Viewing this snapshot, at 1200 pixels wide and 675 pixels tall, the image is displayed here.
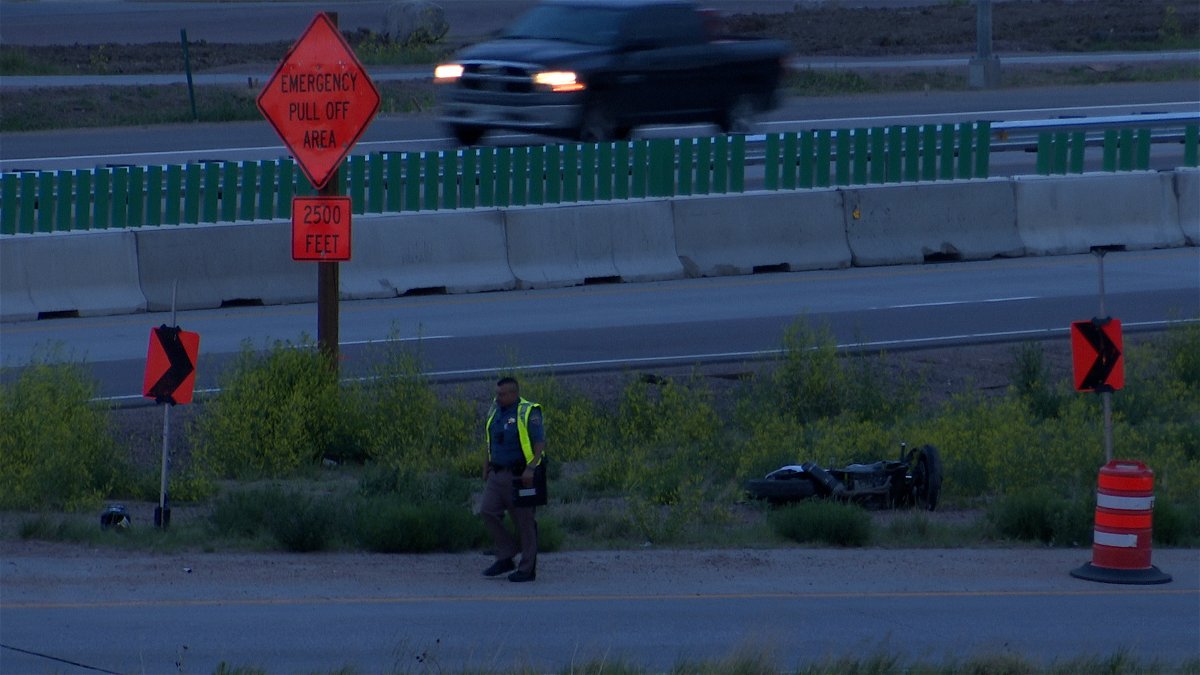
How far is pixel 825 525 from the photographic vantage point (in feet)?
38.2

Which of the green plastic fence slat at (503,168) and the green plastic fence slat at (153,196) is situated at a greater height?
the green plastic fence slat at (503,168)

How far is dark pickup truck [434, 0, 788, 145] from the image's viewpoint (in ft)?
70.2

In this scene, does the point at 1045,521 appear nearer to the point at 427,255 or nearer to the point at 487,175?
the point at 427,255

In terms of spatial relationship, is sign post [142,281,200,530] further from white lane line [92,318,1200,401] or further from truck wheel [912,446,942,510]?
truck wheel [912,446,942,510]

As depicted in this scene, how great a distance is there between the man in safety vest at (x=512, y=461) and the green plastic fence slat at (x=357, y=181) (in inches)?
351

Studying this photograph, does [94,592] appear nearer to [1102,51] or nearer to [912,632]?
[912,632]

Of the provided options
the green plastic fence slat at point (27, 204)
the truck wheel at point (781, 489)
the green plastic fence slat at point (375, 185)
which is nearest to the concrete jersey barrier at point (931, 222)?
the green plastic fence slat at point (375, 185)

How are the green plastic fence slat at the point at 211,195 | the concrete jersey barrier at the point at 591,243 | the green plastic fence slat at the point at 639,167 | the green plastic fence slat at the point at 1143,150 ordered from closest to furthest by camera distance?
1. the green plastic fence slat at the point at 211,195
2. the concrete jersey barrier at the point at 591,243
3. the green plastic fence slat at the point at 639,167
4. the green plastic fence slat at the point at 1143,150

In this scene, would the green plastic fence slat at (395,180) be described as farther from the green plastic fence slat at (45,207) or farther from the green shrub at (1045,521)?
the green shrub at (1045,521)

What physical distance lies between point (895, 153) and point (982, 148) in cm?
124

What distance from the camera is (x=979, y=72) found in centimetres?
4044

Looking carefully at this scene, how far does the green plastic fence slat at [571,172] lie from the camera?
1973 cm

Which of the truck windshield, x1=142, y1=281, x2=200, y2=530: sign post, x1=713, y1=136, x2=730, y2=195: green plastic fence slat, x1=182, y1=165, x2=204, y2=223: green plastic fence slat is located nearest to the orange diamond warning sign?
x1=142, y1=281, x2=200, y2=530: sign post

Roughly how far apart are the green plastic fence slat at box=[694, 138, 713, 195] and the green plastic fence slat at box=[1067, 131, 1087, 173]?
17.4 ft
